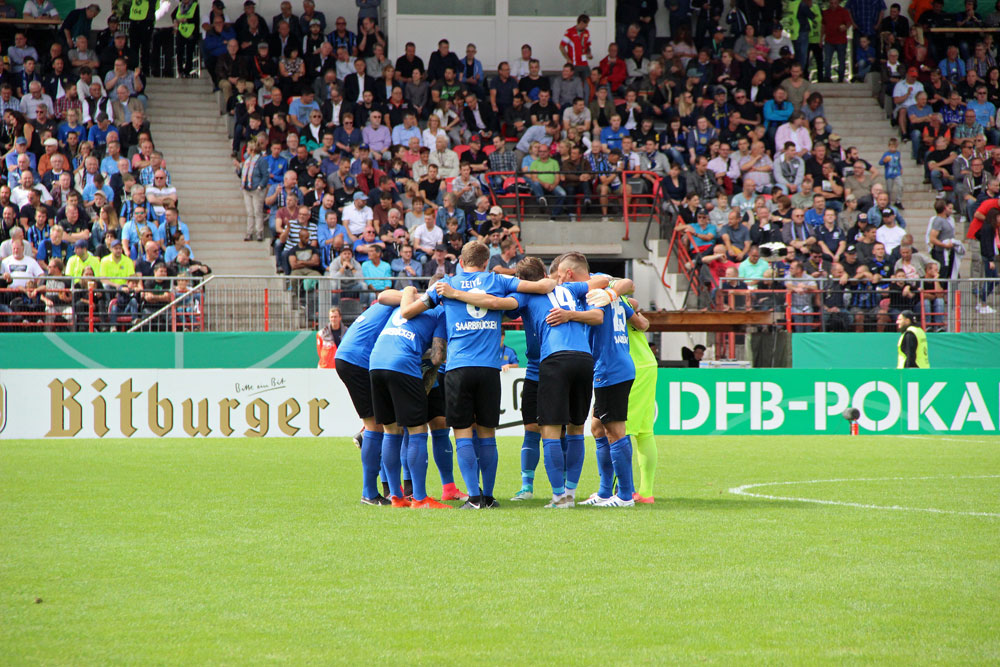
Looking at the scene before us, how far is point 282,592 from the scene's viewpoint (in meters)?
6.34

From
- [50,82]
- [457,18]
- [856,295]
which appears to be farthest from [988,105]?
[50,82]

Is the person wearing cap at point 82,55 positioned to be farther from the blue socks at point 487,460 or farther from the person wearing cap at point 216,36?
the blue socks at point 487,460

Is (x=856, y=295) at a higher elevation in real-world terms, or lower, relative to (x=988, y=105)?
lower

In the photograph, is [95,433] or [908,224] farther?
[908,224]

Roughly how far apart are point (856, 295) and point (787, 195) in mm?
3944

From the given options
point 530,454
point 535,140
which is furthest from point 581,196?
point 530,454

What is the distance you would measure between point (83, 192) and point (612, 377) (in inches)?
620

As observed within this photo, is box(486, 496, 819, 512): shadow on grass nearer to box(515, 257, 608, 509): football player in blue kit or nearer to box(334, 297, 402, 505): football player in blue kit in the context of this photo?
box(515, 257, 608, 509): football player in blue kit

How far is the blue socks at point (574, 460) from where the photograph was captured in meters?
9.98

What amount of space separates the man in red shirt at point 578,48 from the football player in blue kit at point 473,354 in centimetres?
2091

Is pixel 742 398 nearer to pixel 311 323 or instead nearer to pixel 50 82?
pixel 311 323

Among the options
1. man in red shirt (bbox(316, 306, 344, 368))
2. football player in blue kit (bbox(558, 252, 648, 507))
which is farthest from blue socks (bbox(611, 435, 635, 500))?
man in red shirt (bbox(316, 306, 344, 368))

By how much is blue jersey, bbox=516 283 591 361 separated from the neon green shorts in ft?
2.84

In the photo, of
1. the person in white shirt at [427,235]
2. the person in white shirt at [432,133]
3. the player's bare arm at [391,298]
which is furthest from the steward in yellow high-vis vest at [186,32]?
the player's bare arm at [391,298]
